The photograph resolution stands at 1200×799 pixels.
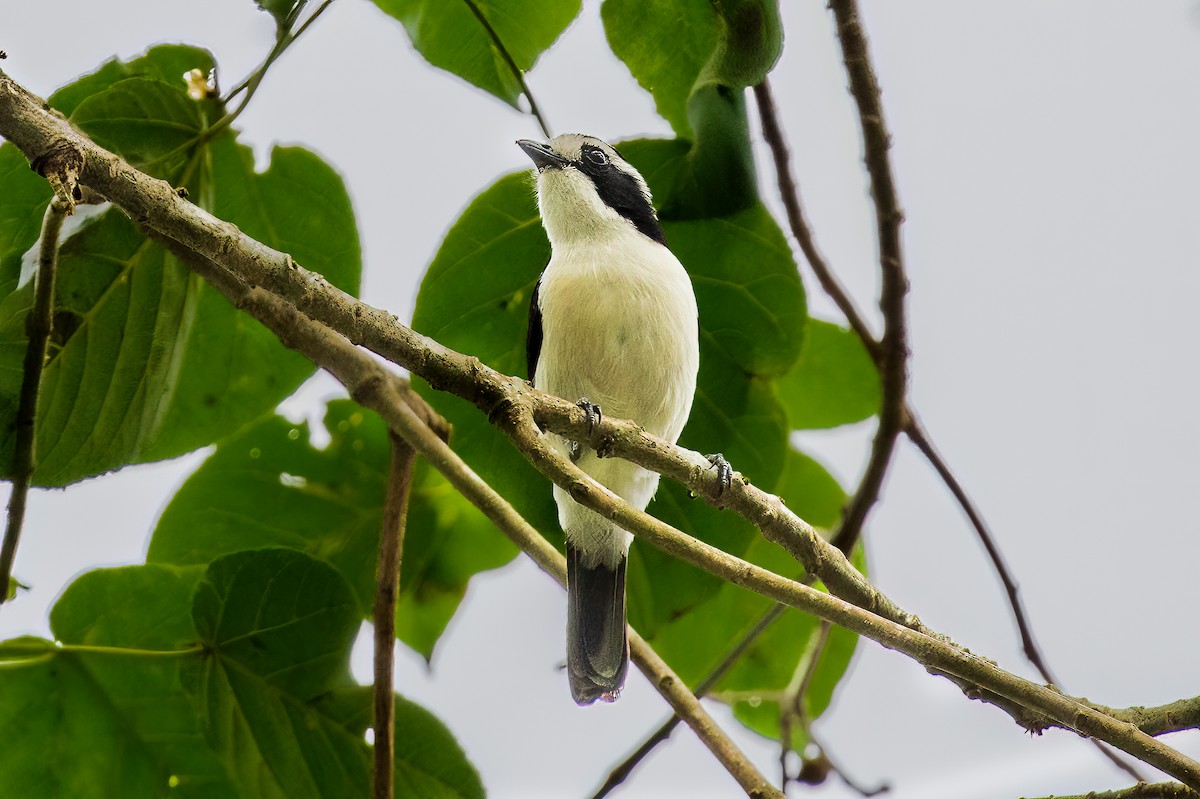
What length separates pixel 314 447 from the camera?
2.62 metres

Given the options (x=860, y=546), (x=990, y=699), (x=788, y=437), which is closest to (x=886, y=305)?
(x=788, y=437)

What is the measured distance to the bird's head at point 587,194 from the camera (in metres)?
2.61

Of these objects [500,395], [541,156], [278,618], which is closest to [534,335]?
[541,156]

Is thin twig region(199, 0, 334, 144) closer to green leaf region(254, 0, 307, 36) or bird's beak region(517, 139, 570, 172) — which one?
green leaf region(254, 0, 307, 36)

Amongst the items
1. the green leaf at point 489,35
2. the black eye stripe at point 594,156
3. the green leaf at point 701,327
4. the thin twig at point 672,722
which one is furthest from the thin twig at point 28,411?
the black eye stripe at point 594,156

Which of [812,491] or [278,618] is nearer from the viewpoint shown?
[278,618]

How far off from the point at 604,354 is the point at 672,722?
793mm

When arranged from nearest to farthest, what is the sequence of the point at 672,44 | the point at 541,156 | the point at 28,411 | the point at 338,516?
1. the point at 28,411
2. the point at 672,44
3. the point at 338,516
4. the point at 541,156

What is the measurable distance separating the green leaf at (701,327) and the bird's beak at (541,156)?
23 cm

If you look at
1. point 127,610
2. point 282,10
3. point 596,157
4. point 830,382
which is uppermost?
point 596,157

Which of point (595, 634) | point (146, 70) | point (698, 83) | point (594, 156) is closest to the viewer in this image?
point (698, 83)

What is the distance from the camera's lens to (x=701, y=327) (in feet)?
8.13

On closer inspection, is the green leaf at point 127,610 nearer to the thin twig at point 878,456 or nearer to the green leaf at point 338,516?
the green leaf at point 338,516

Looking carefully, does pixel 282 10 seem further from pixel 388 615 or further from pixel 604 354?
pixel 388 615
